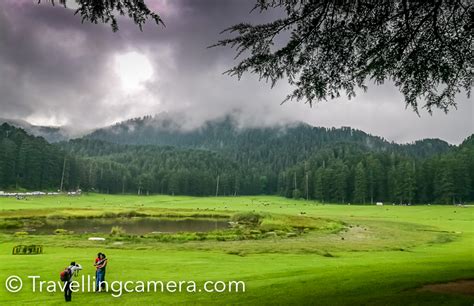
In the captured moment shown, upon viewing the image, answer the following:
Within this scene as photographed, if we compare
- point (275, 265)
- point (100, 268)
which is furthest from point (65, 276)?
point (275, 265)

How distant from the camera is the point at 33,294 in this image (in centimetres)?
1605

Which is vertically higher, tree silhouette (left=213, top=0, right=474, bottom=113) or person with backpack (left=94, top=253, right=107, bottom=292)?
tree silhouette (left=213, top=0, right=474, bottom=113)

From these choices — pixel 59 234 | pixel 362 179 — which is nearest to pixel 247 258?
pixel 59 234

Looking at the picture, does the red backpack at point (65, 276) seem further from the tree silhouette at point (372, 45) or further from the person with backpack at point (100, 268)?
the tree silhouette at point (372, 45)

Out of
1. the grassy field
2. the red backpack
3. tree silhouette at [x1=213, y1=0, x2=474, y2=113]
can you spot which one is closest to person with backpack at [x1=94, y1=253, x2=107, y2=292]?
the grassy field

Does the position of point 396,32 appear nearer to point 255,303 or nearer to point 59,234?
point 255,303

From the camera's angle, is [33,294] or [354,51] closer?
[354,51]

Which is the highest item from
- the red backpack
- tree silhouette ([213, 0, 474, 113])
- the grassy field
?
tree silhouette ([213, 0, 474, 113])

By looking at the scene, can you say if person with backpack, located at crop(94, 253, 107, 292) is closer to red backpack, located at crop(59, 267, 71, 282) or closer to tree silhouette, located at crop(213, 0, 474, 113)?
red backpack, located at crop(59, 267, 71, 282)

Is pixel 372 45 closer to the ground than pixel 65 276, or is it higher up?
higher up

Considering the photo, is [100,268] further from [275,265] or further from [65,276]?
[275,265]

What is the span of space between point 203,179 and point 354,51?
166 m

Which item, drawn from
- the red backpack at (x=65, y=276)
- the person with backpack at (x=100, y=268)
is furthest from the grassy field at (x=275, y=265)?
the red backpack at (x=65, y=276)

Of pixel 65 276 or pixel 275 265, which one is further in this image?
pixel 275 265
